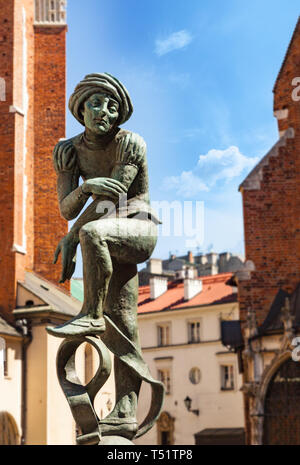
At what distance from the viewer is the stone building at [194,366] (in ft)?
137

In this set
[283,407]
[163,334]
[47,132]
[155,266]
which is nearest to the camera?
[283,407]

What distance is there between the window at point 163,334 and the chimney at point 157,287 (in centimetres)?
279

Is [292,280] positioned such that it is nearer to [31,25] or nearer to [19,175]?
[19,175]

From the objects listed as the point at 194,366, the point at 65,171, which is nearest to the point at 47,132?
the point at 194,366

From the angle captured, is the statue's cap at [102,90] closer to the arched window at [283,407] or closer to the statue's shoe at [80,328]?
the statue's shoe at [80,328]

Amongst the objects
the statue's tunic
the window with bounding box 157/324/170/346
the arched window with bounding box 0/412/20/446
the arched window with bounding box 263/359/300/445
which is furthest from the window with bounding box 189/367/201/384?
the statue's tunic

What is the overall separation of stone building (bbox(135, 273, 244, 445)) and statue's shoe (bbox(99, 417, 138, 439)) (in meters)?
36.4

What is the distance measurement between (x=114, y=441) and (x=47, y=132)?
23.5 meters

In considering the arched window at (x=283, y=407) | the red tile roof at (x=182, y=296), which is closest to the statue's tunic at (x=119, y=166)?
the arched window at (x=283, y=407)

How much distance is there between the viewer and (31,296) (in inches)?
955

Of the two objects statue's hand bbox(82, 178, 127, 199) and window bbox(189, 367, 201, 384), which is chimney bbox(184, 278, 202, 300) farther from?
statue's hand bbox(82, 178, 127, 199)

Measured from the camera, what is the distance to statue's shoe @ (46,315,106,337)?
4328 millimetres

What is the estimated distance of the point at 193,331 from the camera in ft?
145

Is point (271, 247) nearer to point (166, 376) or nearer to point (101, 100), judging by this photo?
point (101, 100)
